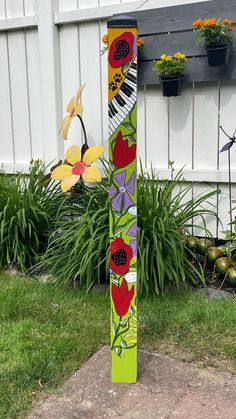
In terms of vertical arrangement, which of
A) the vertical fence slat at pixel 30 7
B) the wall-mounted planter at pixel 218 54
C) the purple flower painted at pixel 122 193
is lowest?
the purple flower painted at pixel 122 193

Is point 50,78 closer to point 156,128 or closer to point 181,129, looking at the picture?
point 156,128


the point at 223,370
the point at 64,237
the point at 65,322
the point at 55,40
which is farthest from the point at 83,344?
the point at 55,40

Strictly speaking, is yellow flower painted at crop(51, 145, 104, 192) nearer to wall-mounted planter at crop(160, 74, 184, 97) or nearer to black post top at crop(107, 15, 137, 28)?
wall-mounted planter at crop(160, 74, 184, 97)

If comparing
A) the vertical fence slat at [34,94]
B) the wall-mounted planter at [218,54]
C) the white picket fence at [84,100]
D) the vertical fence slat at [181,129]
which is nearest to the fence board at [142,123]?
the white picket fence at [84,100]

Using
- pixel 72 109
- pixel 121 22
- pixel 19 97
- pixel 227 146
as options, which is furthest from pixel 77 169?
pixel 121 22

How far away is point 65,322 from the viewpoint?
304cm

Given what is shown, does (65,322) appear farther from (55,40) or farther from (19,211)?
(55,40)

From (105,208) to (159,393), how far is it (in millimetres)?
1574

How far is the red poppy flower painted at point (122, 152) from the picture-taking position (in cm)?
216

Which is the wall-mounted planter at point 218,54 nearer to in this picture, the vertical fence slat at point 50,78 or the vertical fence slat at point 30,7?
the vertical fence slat at point 50,78

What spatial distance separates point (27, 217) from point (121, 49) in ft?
7.11

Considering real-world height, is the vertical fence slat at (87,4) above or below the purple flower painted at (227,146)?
above

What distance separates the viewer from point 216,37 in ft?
11.1

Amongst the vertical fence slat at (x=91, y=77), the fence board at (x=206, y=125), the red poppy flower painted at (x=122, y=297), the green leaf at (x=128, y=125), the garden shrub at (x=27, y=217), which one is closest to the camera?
the green leaf at (x=128, y=125)
